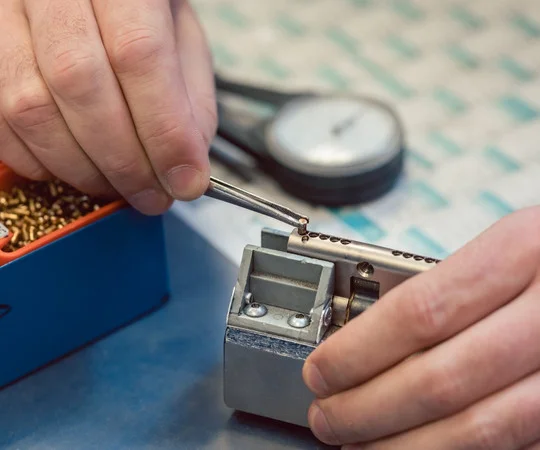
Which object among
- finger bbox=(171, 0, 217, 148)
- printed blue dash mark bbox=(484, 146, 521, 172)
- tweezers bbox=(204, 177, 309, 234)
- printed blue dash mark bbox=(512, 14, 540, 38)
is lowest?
printed blue dash mark bbox=(484, 146, 521, 172)

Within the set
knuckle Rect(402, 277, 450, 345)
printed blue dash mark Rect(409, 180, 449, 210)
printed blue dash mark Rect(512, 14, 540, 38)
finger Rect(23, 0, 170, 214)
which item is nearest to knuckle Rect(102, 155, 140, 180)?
finger Rect(23, 0, 170, 214)

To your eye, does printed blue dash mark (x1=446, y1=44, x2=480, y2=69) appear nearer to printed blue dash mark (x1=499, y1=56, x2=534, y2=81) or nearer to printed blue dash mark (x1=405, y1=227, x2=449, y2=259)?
printed blue dash mark (x1=499, y1=56, x2=534, y2=81)

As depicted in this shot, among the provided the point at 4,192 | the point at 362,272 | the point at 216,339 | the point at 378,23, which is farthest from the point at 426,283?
the point at 378,23

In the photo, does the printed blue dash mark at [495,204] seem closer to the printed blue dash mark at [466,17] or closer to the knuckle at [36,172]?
the printed blue dash mark at [466,17]

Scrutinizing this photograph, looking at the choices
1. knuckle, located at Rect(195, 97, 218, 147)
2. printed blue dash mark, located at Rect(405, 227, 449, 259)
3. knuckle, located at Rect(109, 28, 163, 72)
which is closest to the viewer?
knuckle, located at Rect(109, 28, 163, 72)

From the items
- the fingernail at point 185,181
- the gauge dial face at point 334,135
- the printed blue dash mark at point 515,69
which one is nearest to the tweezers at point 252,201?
the fingernail at point 185,181

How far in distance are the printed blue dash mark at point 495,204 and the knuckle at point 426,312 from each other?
1.22 feet

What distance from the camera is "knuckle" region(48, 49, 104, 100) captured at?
58 centimetres

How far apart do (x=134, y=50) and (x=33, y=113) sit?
0.10 meters

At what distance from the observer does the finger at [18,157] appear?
0.64 m

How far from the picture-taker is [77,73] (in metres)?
0.58

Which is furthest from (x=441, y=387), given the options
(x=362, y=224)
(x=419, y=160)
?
(x=419, y=160)

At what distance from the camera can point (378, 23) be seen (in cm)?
114

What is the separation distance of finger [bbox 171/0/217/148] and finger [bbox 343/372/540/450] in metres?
0.32
